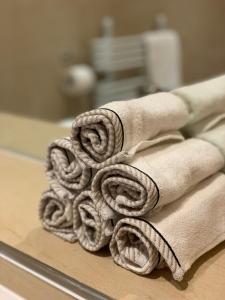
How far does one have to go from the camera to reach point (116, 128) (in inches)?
22.7

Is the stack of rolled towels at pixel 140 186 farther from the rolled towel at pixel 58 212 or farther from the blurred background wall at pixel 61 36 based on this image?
the blurred background wall at pixel 61 36

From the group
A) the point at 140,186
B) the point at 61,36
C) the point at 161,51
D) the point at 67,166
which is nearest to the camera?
the point at 140,186

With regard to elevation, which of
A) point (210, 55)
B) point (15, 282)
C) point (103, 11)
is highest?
point (103, 11)

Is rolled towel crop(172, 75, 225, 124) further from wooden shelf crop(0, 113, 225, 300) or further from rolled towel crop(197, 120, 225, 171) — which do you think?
wooden shelf crop(0, 113, 225, 300)

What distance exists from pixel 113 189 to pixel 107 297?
14 centimetres

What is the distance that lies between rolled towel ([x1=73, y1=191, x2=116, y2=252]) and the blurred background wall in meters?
0.72

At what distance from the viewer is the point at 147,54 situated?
1.74m

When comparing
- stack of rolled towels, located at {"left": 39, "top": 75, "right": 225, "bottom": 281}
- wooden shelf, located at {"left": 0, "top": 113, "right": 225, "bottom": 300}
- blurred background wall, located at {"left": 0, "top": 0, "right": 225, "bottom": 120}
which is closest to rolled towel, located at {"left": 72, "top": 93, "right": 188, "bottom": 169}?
stack of rolled towels, located at {"left": 39, "top": 75, "right": 225, "bottom": 281}

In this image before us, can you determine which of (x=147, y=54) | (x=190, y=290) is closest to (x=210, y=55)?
(x=147, y=54)

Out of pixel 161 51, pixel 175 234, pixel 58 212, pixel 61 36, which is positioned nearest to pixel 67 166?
pixel 58 212

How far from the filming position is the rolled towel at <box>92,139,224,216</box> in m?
0.55

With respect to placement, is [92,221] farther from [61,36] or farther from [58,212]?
[61,36]

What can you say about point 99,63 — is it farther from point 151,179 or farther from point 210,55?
point 151,179

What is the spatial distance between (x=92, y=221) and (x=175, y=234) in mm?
129
